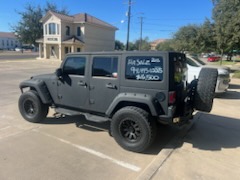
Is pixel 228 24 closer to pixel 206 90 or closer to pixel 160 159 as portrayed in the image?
pixel 206 90

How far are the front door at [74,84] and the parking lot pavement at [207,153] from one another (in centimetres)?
230

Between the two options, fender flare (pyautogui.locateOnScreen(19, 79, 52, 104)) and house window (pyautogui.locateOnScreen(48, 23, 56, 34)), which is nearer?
fender flare (pyautogui.locateOnScreen(19, 79, 52, 104))

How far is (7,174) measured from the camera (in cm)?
312

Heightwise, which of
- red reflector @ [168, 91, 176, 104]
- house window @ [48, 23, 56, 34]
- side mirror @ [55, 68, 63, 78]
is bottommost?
red reflector @ [168, 91, 176, 104]

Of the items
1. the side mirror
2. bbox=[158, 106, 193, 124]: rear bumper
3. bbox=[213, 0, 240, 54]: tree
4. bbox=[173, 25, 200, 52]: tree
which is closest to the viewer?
bbox=[158, 106, 193, 124]: rear bumper

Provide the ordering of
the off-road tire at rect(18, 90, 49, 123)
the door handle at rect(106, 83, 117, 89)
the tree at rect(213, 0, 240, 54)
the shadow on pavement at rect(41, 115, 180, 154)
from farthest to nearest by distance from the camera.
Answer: the tree at rect(213, 0, 240, 54) < the off-road tire at rect(18, 90, 49, 123) < the shadow on pavement at rect(41, 115, 180, 154) < the door handle at rect(106, 83, 117, 89)

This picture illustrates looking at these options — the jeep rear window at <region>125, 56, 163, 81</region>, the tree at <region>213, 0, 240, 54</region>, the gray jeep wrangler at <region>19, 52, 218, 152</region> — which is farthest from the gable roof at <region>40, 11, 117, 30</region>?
the jeep rear window at <region>125, 56, 163, 81</region>

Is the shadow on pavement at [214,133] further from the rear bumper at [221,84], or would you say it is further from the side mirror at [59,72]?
the side mirror at [59,72]

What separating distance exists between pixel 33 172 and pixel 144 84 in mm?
2376

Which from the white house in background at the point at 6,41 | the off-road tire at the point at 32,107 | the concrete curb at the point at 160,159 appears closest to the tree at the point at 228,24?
the concrete curb at the point at 160,159

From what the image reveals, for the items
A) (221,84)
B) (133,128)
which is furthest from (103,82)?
(221,84)

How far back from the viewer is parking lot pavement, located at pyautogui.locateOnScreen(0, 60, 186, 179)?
127 inches

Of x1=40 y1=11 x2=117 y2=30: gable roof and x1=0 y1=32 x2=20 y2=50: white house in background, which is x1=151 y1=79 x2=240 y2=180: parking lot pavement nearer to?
x1=40 y1=11 x2=117 y2=30: gable roof

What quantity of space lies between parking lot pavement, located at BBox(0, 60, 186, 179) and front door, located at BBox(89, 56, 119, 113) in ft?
2.63
